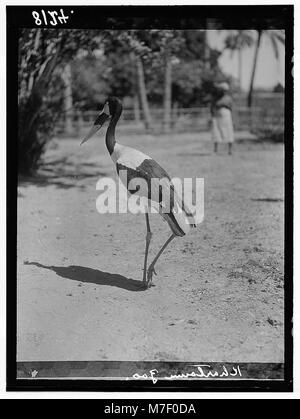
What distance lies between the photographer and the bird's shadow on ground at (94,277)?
16.2 feet

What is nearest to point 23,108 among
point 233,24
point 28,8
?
point 28,8

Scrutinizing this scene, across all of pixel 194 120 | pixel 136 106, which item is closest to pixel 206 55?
pixel 194 120

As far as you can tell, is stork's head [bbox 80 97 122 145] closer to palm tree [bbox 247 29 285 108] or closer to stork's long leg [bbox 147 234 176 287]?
stork's long leg [bbox 147 234 176 287]

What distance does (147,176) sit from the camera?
4781mm

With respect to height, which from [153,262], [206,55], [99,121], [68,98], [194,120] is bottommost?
[153,262]

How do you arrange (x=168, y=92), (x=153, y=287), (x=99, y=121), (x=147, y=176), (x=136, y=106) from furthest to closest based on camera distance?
(x=136, y=106) → (x=168, y=92) → (x=99, y=121) → (x=153, y=287) → (x=147, y=176)

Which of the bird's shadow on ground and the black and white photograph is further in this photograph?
the bird's shadow on ground

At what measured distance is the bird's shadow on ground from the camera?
4925mm

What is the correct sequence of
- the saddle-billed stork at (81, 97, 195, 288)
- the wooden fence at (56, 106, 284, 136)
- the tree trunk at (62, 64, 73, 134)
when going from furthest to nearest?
the tree trunk at (62, 64, 73, 134)
the wooden fence at (56, 106, 284, 136)
the saddle-billed stork at (81, 97, 195, 288)

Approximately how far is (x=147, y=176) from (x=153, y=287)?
88 cm

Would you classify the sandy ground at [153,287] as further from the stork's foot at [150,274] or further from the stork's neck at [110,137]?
the stork's neck at [110,137]

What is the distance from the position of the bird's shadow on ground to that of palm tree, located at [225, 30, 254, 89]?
7.10ft

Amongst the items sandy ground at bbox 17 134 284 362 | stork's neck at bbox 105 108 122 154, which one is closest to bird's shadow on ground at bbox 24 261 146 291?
sandy ground at bbox 17 134 284 362

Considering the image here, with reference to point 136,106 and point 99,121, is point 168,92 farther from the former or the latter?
point 99,121
